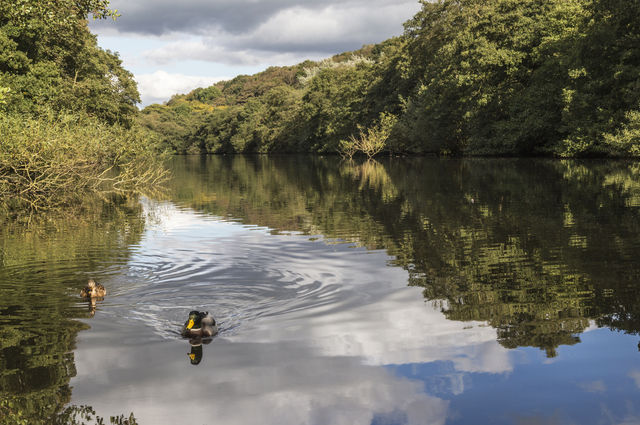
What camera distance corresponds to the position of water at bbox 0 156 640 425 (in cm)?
544

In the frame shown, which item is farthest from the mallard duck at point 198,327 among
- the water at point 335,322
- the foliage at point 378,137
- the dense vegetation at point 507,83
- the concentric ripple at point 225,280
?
the foliage at point 378,137

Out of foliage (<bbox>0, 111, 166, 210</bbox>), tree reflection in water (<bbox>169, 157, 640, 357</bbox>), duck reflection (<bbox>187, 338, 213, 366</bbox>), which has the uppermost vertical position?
foliage (<bbox>0, 111, 166, 210</bbox>)

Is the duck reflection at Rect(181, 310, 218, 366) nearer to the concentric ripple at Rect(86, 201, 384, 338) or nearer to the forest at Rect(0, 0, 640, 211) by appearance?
the concentric ripple at Rect(86, 201, 384, 338)

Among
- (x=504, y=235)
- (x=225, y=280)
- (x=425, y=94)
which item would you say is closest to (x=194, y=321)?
(x=225, y=280)

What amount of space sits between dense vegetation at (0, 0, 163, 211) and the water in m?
7.13

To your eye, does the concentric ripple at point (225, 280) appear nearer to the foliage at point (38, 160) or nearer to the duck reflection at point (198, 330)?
the duck reflection at point (198, 330)

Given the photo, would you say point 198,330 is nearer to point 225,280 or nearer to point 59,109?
point 225,280

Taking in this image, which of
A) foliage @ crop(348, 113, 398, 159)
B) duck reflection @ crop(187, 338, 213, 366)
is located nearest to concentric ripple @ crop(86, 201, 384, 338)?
duck reflection @ crop(187, 338, 213, 366)

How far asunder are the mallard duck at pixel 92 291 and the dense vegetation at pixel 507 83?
3543 cm

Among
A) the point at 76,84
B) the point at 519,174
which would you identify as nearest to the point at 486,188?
the point at 519,174

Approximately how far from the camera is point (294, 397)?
5.58 meters

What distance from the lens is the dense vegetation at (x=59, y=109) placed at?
22062 millimetres

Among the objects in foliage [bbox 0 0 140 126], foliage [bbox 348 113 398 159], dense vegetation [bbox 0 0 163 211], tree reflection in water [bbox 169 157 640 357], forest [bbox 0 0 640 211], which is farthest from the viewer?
foliage [bbox 348 113 398 159]

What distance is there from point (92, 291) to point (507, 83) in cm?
5307
